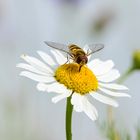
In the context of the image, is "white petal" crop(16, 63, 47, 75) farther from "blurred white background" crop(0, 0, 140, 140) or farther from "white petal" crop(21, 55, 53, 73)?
"blurred white background" crop(0, 0, 140, 140)

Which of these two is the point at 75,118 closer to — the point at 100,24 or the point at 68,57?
the point at 100,24

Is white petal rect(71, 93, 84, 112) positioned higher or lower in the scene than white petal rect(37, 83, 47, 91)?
lower

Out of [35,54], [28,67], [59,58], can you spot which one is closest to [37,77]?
[28,67]

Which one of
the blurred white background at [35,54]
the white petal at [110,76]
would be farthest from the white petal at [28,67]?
the blurred white background at [35,54]

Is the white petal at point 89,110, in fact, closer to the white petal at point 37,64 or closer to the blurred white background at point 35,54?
the white petal at point 37,64

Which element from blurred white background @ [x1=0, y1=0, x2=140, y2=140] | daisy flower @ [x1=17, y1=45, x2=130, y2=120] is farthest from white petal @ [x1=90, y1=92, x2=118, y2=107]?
blurred white background @ [x1=0, y1=0, x2=140, y2=140]

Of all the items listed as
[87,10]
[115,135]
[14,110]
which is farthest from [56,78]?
[87,10]
